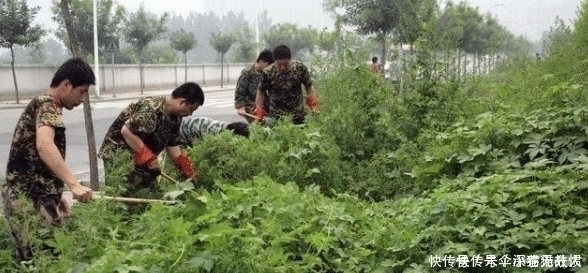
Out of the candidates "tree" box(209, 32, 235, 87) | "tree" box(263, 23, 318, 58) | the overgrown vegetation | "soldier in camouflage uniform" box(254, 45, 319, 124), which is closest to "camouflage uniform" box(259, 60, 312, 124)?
"soldier in camouflage uniform" box(254, 45, 319, 124)

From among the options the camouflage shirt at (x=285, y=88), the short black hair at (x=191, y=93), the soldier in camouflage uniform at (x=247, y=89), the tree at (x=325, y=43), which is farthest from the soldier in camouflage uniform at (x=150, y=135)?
the tree at (x=325, y=43)

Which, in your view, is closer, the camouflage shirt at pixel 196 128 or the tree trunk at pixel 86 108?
the camouflage shirt at pixel 196 128

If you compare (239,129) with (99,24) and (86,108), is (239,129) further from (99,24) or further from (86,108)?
(99,24)

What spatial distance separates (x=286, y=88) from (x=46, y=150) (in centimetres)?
334

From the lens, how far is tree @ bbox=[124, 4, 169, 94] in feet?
88.2

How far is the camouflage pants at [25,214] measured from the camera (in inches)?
123

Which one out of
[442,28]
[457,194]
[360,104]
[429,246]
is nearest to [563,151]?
[457,194]

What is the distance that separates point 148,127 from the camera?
14.1ft

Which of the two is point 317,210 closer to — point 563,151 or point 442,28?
point 563,151

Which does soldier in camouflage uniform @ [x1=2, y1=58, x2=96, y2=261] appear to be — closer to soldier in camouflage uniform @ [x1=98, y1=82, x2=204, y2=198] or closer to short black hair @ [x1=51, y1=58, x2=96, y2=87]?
short black hair @ [x1=51, y1=58, x2=96, y2=87]

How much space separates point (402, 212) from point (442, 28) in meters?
3.58

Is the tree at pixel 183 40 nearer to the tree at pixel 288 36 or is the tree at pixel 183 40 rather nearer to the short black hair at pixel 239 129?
the tree at pixel 288 36

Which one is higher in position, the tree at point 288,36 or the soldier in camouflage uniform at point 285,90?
the tree at point 288,36

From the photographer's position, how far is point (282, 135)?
4824 millimetres
